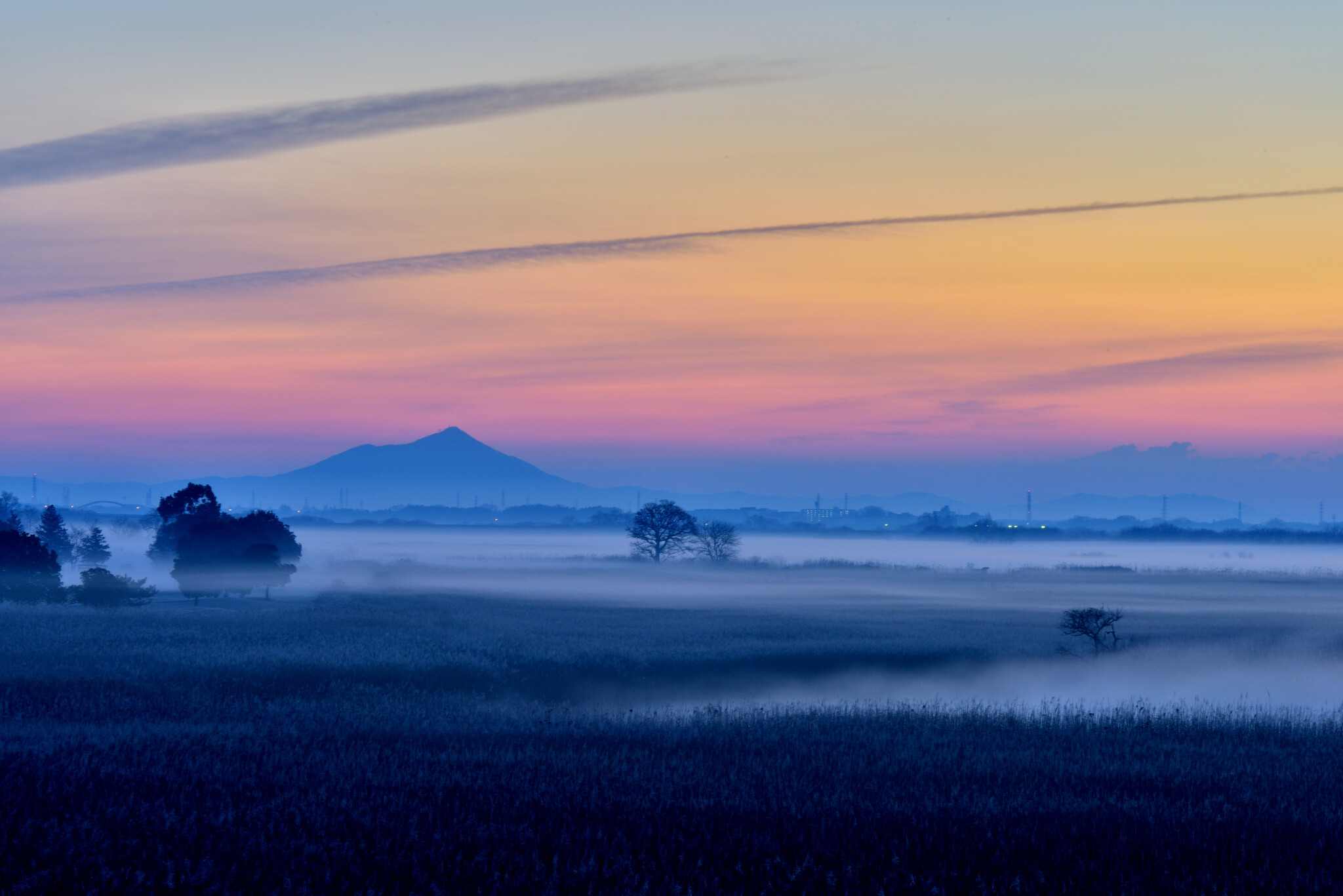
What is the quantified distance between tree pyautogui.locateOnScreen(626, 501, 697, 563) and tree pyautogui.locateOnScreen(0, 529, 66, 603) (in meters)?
67.3

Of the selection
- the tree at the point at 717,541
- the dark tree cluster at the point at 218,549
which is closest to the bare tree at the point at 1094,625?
the dark tree cluster at the point at 218,549

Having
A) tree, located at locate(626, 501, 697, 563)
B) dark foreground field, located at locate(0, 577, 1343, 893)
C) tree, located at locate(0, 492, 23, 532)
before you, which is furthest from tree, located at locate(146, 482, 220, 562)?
dark foreground field, located at locate(0, 577, 1343, 893)

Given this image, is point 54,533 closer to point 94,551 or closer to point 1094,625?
point 94,551

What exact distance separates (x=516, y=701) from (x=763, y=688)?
10.3 metres

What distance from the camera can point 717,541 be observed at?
135375 millimetres

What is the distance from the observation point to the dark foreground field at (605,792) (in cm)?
1416

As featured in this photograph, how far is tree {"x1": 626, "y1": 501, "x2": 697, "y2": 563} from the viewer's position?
428 feet

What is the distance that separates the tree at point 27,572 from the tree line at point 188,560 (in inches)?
1.6

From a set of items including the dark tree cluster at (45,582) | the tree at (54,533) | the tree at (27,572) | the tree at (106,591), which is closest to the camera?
the tree at (106,591)

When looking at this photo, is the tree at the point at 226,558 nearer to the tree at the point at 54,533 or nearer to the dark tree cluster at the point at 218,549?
the dark tree cluster at the point at 218,549

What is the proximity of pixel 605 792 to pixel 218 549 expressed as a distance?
71.7 metres

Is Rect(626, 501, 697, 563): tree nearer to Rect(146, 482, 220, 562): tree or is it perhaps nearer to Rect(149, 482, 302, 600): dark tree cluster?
Rect(149, 482, 302, 600): dark tree cluster

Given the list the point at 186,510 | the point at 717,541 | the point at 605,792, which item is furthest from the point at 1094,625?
the point at 717,541

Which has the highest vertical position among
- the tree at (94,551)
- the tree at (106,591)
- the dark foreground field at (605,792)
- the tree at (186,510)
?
the tree at (186,510)
